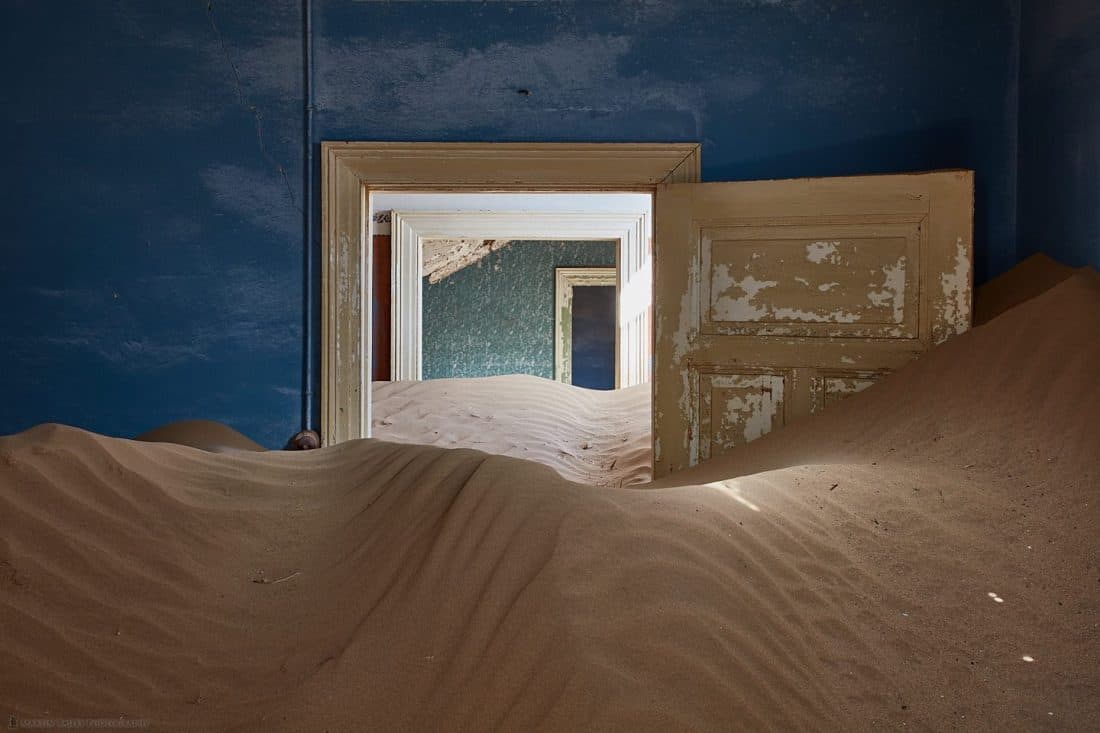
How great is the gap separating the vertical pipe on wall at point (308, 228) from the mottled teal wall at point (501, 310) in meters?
8.26

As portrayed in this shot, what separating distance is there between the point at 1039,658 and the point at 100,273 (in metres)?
4.82

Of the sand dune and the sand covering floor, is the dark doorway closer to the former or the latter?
the sand dune

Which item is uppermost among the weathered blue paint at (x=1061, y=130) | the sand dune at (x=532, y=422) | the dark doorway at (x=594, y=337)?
the weathered blue paint at (x=1061, y=130)

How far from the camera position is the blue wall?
185 inches

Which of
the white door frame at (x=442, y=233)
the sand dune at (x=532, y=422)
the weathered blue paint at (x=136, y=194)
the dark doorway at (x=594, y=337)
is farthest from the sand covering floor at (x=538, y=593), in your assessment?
the dark doorway at (x=594, y=337)

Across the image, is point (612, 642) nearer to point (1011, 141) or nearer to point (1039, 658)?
point (1039, 658)

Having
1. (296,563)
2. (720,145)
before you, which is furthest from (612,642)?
(720,145)

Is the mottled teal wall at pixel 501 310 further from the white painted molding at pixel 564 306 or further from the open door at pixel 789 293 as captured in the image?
the open door at pixel 789 293

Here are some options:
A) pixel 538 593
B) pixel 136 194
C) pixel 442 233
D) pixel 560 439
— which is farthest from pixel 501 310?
pixel 538 593

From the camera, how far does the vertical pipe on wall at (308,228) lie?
4.71 meters

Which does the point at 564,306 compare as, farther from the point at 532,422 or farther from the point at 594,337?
the point at 532,422

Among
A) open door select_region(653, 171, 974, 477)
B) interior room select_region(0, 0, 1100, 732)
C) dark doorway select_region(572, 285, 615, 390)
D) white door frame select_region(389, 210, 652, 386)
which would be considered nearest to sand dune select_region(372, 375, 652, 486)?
interior room select_region(0, 0, 1100, 732)

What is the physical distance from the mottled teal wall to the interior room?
21.5ft

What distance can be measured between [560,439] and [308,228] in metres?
2.75
